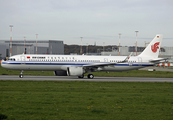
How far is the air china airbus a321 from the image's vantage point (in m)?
36.7

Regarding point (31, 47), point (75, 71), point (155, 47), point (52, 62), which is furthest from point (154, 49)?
point (31, 47)

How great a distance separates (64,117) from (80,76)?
2777cm

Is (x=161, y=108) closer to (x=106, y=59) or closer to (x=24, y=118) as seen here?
(x=24, y=118)

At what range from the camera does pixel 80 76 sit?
127 feet

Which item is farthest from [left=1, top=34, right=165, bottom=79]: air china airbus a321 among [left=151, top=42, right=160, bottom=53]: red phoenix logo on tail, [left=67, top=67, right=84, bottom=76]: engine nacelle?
[left=151, top=42, right=160, bottom=53]: red phoenix logo on tail

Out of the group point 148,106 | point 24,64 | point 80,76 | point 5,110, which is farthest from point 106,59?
point 5,110

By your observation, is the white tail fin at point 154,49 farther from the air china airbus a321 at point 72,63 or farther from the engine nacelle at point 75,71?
the engine nacelle at point 75,71

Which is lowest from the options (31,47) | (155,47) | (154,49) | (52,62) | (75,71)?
(75,71)

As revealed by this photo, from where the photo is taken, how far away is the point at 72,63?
38.1 metres

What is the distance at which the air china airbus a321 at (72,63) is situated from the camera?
36.7m

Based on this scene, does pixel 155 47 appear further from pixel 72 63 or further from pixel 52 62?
pixel 52 62

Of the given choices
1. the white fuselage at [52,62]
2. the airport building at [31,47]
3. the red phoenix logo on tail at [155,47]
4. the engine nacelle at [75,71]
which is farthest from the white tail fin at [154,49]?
the airport building at [31,47]

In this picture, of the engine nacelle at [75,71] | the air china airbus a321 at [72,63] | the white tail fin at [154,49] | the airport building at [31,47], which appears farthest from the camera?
the airport building at [31,47]

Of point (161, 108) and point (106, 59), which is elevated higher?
point (106, 59)
